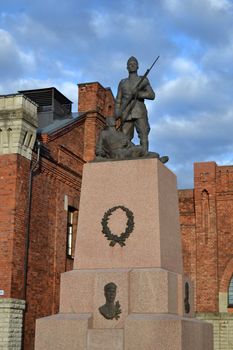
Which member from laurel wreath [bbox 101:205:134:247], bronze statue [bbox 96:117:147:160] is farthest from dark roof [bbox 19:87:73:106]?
laurel wreath [bbox 101:205:134:247]

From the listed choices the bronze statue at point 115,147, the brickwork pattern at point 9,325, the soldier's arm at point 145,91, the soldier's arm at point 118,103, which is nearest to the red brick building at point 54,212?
the brickwork pattern at point 9,325

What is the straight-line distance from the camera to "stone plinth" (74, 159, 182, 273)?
10461 mm

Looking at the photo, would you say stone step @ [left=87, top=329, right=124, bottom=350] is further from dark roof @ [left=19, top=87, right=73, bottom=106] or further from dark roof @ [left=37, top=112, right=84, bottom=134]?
dark roof @ [left=19, top=87, right=73, bottom=106]

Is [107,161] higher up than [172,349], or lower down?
A: higher up

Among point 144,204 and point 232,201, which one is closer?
point 144,204

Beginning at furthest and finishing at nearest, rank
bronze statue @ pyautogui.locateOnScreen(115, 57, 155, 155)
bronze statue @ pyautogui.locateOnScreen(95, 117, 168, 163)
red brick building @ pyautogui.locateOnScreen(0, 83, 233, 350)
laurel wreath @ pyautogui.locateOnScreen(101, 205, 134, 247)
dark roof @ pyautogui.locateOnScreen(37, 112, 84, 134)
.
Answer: dark roof @ pyautogui.locateOnScreen(37, 112, 84, 134), red brick building @ pyautogui.locateOnScreen(0, 83, 233, 350), bronze statue @ pyautogui.locateOnScreen(115, 57, 155, 155), bronze statue @ pyautogui.locateOnScreen(95, 117, 168, 163), laurel wreath @ pyautogui.locateOnScreen(101, 205, 134, 247)

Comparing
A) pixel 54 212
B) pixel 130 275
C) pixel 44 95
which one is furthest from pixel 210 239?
pixel 130 275

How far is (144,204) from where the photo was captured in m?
10.7

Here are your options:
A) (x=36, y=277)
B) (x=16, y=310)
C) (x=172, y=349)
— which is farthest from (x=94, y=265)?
(x=36, y=277)

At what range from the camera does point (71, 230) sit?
2503 centimetres

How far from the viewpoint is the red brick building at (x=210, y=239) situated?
86.0ft

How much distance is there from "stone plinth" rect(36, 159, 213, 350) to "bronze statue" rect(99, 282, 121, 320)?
57mm

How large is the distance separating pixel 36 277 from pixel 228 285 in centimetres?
889

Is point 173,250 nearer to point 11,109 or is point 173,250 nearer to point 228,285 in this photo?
point 11,109
